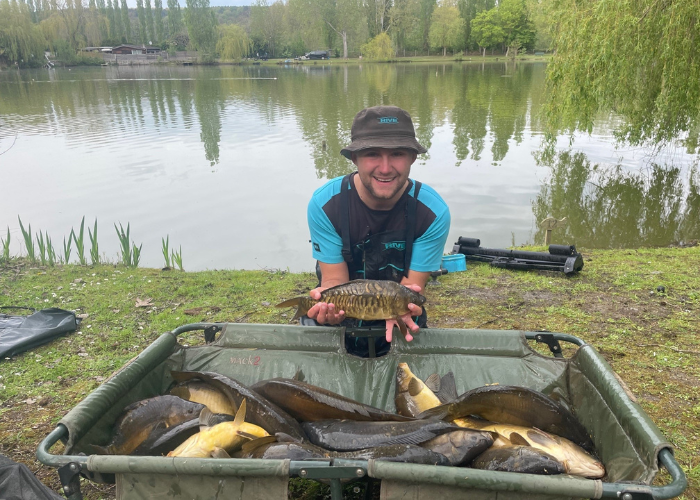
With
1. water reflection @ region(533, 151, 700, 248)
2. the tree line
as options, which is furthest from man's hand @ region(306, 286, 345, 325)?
the tree line

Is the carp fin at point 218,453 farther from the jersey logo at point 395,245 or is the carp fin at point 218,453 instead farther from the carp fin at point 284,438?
the jersey logo at point 395,245

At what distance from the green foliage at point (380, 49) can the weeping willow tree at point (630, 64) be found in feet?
204

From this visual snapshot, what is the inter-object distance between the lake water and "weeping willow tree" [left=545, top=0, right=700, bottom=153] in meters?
1.53

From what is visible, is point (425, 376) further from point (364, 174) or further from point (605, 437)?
point (364, 174)

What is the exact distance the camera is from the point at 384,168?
2631mm

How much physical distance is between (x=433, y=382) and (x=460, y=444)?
2.20 ft

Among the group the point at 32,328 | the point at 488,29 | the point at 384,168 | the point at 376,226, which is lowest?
the point at 32,328

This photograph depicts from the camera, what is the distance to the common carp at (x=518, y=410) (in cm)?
203

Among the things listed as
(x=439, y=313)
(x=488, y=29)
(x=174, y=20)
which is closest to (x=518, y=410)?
(x=439, y=313)

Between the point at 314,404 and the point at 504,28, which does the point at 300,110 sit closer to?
the point at 314,404

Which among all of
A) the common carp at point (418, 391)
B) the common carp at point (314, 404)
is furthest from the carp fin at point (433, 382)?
the common carp at point (314, 404)

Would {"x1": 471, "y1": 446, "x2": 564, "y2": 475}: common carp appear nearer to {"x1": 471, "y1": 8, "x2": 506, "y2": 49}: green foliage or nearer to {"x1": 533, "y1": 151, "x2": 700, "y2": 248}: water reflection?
{"x1": 533, "y1": 151, "x2": 700, "y2": 248}: water reflection

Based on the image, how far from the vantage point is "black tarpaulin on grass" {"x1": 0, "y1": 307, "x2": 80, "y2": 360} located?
349 cm

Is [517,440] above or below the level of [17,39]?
below
